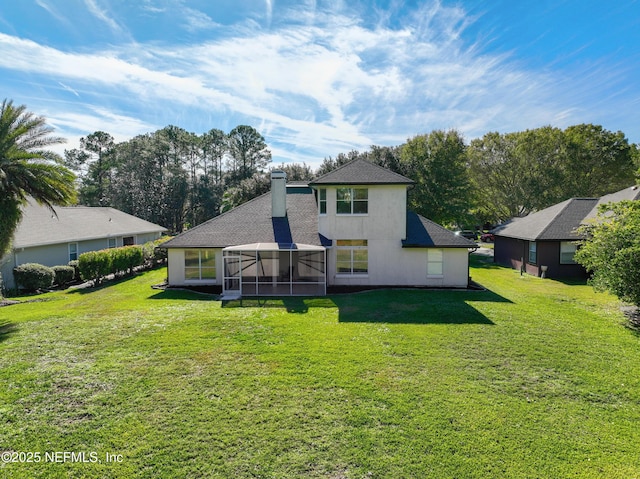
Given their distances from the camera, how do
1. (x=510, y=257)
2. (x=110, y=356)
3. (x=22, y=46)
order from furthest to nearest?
1. (x=510, y=257)
2. (x=22, y=46)
3. (x=110, y=356)

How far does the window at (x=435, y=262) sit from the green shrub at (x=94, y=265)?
18.5 m

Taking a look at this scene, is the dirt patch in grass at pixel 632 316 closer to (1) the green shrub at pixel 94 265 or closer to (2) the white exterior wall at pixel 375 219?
(2) the white exterior wall at pixel 375 219

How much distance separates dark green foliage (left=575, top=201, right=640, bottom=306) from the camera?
11453 millimetres

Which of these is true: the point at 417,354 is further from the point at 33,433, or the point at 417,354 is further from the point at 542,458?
the point at 33,433

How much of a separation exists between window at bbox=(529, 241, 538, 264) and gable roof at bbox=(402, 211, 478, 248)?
8.07m

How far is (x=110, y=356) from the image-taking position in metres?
8.49

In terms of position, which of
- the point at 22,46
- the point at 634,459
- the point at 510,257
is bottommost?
the point at 634,459

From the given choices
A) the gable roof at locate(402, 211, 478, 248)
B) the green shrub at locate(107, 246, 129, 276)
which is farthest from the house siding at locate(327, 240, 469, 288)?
the green shrub at locate(107, 246, 129, 276)

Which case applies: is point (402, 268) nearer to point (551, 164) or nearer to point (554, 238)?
point (554, 238)

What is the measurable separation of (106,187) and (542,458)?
6087 centimetres

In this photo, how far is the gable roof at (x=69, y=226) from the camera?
63.4ft

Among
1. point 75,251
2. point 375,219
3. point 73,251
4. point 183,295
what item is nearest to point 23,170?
point 183,295

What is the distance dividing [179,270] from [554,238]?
75.8 ft

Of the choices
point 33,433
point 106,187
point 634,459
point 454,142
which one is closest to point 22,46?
point 33,433
